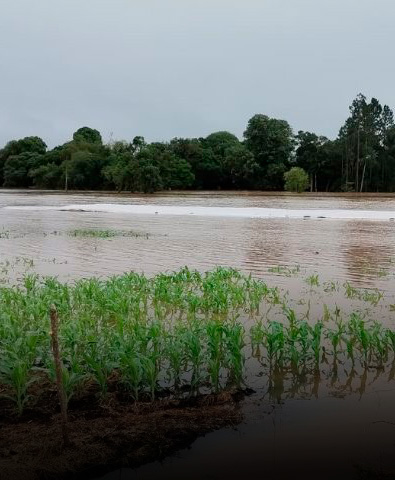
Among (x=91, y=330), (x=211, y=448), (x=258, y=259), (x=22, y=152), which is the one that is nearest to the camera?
(x=211, y=448)

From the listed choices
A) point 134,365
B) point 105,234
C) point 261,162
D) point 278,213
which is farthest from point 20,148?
point 134,365

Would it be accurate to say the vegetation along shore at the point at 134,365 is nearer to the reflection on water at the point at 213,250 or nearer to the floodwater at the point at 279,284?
the floodwater at the point at 279,284

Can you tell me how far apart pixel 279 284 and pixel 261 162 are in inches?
3035

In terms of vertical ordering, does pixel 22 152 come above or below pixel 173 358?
above

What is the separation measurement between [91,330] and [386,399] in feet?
10.6

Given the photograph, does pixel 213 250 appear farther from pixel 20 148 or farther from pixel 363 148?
pixel 20 148

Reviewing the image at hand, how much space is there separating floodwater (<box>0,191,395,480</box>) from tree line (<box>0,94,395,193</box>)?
51372 millimetres

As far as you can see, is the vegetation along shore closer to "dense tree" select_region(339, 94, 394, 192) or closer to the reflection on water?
the reflection on water

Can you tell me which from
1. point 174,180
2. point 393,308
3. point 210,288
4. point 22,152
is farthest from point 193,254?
point 22,152

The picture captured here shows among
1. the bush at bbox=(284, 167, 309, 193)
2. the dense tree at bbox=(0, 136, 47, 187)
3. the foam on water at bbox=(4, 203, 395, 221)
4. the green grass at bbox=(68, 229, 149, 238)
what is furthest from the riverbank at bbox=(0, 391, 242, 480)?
the dense tree at bbox=(0, 136, 47, 187)

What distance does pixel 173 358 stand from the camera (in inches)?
199

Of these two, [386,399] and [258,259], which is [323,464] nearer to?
[386,399]

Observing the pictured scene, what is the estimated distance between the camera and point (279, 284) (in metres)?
9.67

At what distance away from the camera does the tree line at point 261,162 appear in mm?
74625
